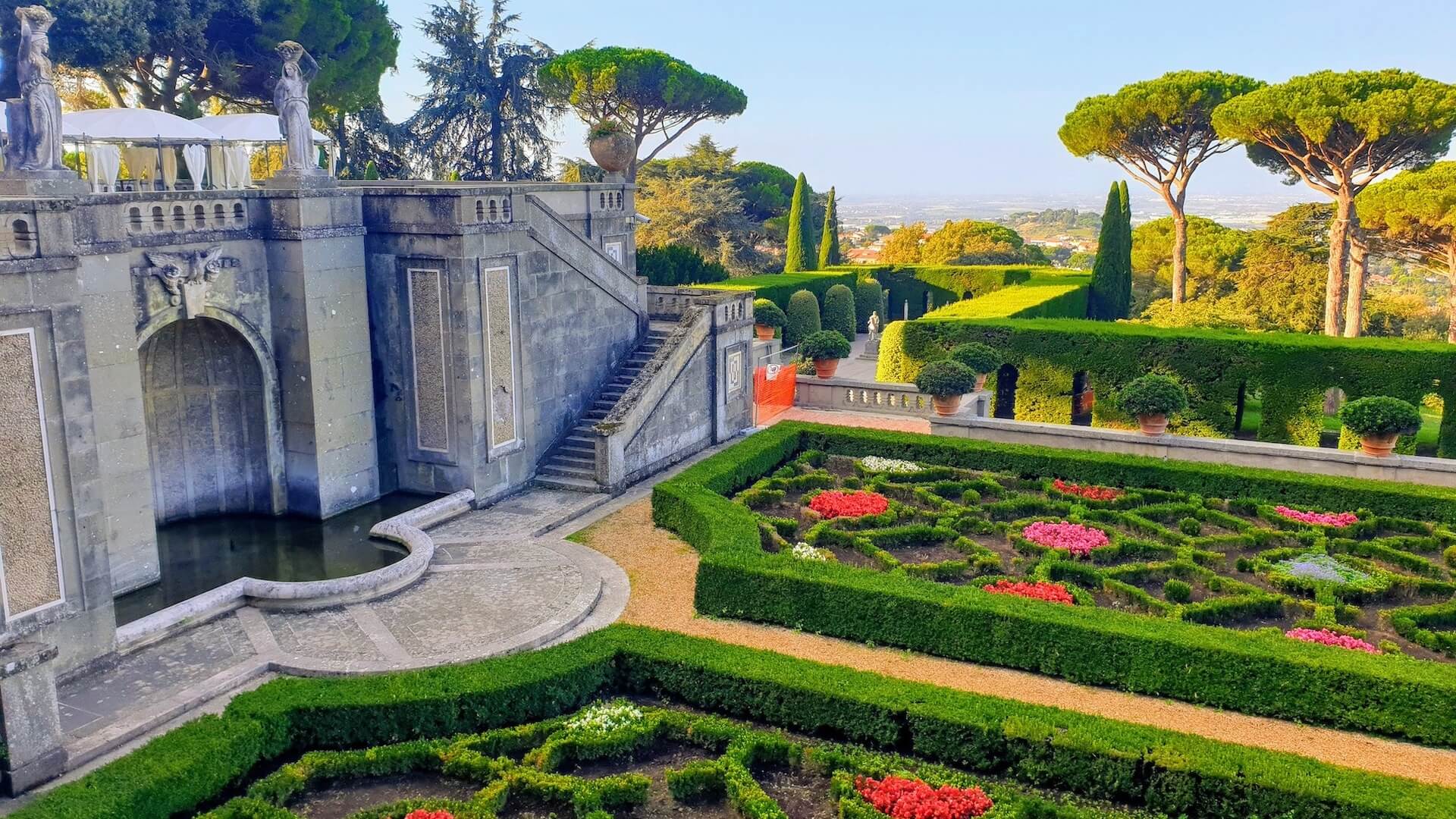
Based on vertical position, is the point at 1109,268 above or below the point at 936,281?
above

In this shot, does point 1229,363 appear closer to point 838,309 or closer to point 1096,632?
point 1096,632

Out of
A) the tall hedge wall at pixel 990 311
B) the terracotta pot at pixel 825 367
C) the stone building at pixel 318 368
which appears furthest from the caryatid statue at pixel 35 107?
the tall hedge wall at pixel 990 311

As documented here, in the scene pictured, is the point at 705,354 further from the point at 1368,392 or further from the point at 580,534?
the point at 1368,392

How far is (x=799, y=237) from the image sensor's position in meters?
51.8

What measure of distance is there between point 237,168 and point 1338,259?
113 feet

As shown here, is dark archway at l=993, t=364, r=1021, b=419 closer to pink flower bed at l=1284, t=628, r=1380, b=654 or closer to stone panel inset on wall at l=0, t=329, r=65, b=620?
pink flower bed at l=1284, t=628, r=1380, b=654

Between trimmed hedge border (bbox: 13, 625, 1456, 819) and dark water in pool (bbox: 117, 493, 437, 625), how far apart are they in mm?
4046

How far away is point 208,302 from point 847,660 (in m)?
11.3

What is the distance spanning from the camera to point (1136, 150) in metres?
45.1

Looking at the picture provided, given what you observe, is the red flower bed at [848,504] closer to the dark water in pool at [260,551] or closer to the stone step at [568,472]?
the stone step at [568,472]

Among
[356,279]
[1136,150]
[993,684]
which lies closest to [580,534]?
[356,279]

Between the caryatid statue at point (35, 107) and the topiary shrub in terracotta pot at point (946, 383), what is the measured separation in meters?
16.8

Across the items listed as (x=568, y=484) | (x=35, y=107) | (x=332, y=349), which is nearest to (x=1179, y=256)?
(x=568, y=484)

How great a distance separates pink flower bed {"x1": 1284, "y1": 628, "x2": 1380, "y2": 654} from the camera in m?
13.5
